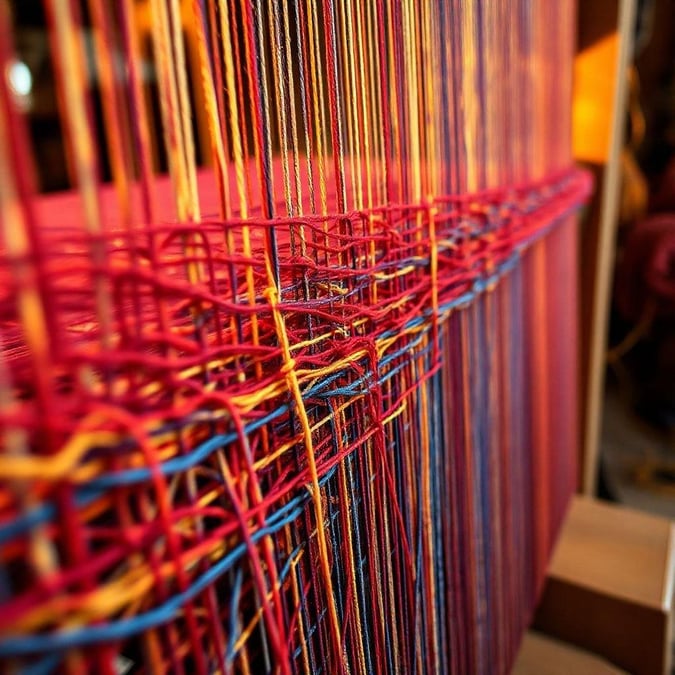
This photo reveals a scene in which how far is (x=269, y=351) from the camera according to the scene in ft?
0.87

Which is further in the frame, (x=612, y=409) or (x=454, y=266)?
(x=612, y=409)

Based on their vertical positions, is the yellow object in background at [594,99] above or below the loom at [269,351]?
above

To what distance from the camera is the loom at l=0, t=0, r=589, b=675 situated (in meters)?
0.17

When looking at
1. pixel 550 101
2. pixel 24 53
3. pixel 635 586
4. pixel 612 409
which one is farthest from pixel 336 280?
pixel 24 53

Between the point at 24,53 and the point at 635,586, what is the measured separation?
213 centimetres

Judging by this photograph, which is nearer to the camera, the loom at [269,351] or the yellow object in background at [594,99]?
the loom at [269,351]

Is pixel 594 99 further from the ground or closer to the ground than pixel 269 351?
further from the ground

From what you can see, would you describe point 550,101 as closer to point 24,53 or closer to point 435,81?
point 435,81

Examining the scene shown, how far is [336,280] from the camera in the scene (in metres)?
0.33

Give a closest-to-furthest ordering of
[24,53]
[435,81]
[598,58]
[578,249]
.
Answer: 1. [435,81]
2. [598,58]
3. [578,249]
4. [24,53]

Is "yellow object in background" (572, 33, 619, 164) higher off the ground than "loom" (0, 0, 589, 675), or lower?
higher

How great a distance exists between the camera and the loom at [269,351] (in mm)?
173

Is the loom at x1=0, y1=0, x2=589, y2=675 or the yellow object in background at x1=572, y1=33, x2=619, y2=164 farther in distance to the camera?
the yellow object in background at x1=572, y1=33, x2=619, y2=164

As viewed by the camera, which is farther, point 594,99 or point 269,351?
point 594,99
